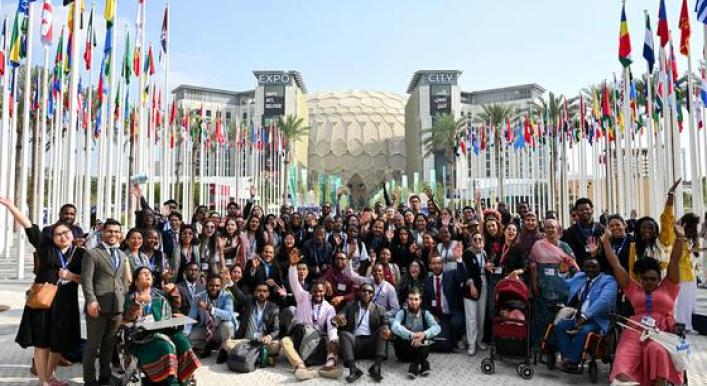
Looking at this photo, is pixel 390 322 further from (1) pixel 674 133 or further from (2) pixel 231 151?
(2) pixel 231 151

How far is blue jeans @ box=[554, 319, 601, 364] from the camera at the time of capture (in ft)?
21.7

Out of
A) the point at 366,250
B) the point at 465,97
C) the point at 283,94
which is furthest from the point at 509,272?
the point at 465,97

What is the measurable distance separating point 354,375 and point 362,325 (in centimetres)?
95

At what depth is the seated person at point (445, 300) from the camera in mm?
8312

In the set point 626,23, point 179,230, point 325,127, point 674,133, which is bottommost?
point 179,230

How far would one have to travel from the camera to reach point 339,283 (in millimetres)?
8508

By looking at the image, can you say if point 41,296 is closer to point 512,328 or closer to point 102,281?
point 102,281

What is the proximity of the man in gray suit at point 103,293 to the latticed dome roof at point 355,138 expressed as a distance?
90.9m

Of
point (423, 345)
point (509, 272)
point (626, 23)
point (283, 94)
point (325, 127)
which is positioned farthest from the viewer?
point (325, 127)

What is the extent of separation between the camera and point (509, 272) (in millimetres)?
7801

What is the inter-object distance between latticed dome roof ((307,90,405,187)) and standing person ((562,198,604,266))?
293 feet

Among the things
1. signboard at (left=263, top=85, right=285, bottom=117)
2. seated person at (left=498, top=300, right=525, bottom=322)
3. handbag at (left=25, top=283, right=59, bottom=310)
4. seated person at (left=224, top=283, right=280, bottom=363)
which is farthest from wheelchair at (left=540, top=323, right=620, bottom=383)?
signboard at (left=263, top=85, right=285, bottom=117)

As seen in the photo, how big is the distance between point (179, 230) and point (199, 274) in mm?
1225

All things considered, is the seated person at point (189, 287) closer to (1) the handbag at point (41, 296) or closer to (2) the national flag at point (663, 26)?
(1) the handbag at point (41, 296)
